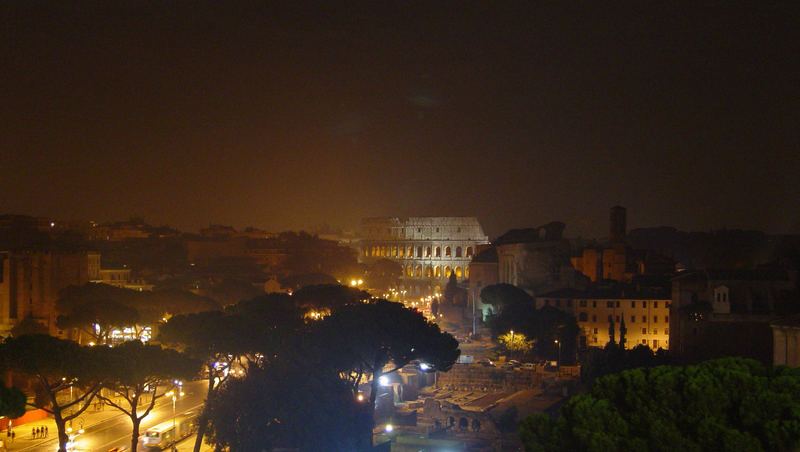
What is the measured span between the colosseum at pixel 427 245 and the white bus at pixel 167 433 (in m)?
64.6

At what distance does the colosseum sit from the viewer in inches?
3551

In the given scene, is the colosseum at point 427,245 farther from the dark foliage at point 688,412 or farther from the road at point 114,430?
the dark foliage at point 688,412

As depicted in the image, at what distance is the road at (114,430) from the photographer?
2081 cm

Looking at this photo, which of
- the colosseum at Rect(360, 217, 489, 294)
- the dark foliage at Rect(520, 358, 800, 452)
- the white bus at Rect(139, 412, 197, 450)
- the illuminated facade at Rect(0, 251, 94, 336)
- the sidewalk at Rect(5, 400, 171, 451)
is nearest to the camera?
the dark foliage at Rect(520, 358, 800, 452)

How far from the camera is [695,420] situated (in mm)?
9367

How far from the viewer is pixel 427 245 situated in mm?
92875

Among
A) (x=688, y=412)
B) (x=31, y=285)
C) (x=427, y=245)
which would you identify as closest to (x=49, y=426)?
(x=31, y=285)

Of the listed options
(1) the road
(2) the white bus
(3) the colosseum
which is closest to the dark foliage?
(2) the white bus

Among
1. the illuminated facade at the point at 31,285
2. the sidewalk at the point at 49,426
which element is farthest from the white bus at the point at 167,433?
the illuminated facade at the point at 31,285

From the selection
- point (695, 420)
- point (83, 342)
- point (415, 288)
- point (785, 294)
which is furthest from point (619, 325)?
point (415, 288)

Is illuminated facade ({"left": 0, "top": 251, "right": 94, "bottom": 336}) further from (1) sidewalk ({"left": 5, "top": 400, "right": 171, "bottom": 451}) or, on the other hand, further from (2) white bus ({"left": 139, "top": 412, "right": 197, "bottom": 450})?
(2) white bus ({"left": 139, "top": 412, "right": 197, "bottom": 450})

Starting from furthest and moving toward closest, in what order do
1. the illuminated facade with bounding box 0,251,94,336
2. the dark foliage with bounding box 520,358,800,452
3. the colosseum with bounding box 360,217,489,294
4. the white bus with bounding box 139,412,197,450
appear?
the colosseum with bounding box 360,217,489,294 < the illuminated facade with bounding box 0,251,94,336 < the white bus with bounding box 139,412,197,450 < the dark foliage with bounding box 520,358,800,452

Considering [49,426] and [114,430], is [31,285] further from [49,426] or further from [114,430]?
[114,430]

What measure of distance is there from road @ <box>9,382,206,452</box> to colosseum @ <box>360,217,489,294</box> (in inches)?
2396
